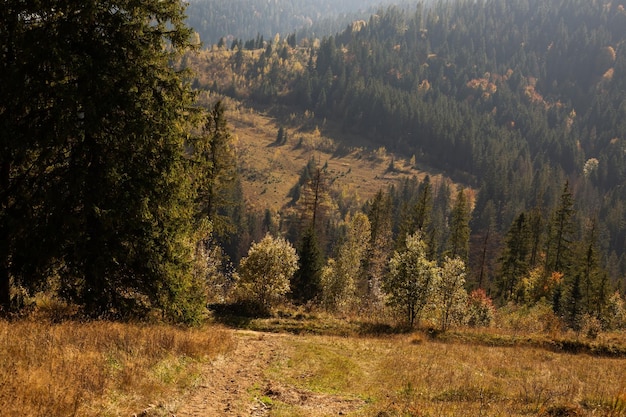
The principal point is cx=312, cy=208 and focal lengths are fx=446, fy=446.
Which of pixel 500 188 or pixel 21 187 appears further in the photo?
pixel 500 188

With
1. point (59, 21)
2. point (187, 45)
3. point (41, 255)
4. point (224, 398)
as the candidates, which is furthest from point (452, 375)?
point (59, 21)

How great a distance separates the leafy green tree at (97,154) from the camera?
1352 centimetres

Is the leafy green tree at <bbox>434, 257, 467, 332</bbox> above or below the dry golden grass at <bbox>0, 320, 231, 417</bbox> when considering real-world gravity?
below

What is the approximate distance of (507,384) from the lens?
51.1 feet

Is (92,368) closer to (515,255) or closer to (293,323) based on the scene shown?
(293,323)

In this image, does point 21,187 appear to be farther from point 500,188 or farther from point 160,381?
point 500,188

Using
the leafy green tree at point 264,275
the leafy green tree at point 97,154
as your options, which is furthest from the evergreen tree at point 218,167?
the leafy green tree at point 97,154

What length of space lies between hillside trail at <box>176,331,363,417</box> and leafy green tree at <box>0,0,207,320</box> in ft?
11.0

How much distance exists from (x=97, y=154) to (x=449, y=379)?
1428 centimetres

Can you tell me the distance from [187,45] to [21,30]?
17.1 ft

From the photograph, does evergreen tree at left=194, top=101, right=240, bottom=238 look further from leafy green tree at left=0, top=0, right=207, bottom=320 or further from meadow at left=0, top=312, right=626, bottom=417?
leafy green tree at left=0, top=0, right=207, bottom=320

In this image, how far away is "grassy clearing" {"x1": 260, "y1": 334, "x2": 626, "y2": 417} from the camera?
38.0 feet

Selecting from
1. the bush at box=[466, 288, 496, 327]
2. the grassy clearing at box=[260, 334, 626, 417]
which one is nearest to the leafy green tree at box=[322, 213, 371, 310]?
the bush at box=[466, 288, 496, 327]

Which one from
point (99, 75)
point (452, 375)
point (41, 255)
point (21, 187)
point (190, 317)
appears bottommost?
point (452, 375)
